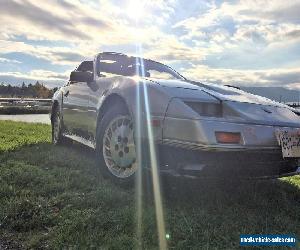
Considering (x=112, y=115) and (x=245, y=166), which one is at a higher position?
(x=112, y=115)

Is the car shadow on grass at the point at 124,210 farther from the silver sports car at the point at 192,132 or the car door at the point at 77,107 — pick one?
the car door at the point at 77,107

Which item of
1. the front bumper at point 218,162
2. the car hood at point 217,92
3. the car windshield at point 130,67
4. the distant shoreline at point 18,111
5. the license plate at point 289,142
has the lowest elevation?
the distant shoreline at point 18,111

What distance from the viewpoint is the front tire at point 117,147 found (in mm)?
4391

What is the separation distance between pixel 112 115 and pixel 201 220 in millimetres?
1716

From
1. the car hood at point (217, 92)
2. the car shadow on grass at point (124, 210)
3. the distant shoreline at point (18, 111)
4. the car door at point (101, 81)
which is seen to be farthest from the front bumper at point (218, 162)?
the distant shoreline at point (18, 111)

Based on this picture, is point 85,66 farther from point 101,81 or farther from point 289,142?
point 289,142

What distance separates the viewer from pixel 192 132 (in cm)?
375

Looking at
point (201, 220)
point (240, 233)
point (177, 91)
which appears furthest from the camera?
point (177, 91)

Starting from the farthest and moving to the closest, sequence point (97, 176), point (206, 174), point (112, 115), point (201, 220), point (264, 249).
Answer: point (97, 176), point (112, 115), point (206, 174), point (201, 220), point (264, 249)

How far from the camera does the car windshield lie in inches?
238

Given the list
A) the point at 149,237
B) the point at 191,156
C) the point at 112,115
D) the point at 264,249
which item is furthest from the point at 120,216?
the point at 112,115

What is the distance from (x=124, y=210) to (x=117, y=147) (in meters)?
1.12

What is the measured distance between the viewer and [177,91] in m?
4.09

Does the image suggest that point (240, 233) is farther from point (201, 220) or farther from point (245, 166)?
point (245, 166)
